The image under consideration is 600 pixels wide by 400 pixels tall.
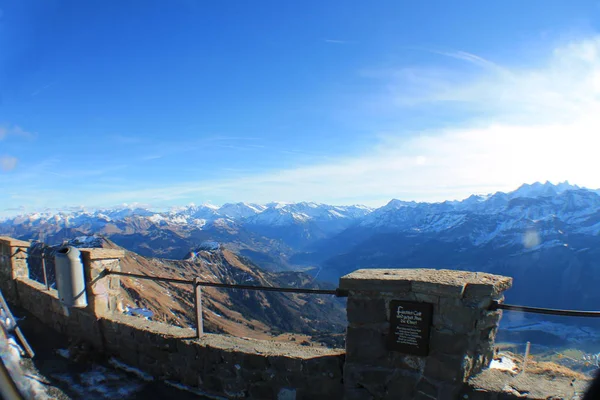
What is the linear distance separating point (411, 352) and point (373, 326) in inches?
18.8

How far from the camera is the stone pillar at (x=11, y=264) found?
9.50 m

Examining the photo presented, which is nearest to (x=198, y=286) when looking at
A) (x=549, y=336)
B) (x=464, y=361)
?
(x=464, y=361)

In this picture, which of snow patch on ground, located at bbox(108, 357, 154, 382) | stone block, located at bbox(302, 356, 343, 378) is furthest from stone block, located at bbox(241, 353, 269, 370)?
snow patch on ground, located at bbox(108, 357, 154, 382)

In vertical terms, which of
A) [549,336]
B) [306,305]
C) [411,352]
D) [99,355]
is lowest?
[549,336]

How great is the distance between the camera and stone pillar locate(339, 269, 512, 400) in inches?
140

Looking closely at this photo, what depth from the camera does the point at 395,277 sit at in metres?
4.06

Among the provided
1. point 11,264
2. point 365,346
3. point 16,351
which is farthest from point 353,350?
point 11,264

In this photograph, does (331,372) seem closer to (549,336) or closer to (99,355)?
(99,355)

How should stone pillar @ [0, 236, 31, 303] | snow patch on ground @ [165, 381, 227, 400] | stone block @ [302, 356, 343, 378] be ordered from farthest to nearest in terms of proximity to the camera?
stone pillar @ [0, 236, 31, 303] → snow patch on ground @ [165, 381, 227, 400] → stone block @ [302, 356, 343, 378]

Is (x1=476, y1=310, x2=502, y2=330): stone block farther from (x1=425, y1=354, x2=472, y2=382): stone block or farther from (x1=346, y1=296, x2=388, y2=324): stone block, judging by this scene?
(x1=346, y1=296, x2=388, y2=324): stone block

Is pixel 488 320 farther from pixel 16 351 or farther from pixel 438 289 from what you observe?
pixel 16 351

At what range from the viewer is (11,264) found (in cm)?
960

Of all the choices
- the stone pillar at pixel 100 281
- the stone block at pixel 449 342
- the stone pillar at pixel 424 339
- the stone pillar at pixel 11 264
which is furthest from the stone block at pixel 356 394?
the stone pillar at pixel 11 264

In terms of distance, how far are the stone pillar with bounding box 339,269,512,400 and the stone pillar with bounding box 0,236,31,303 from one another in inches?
386
